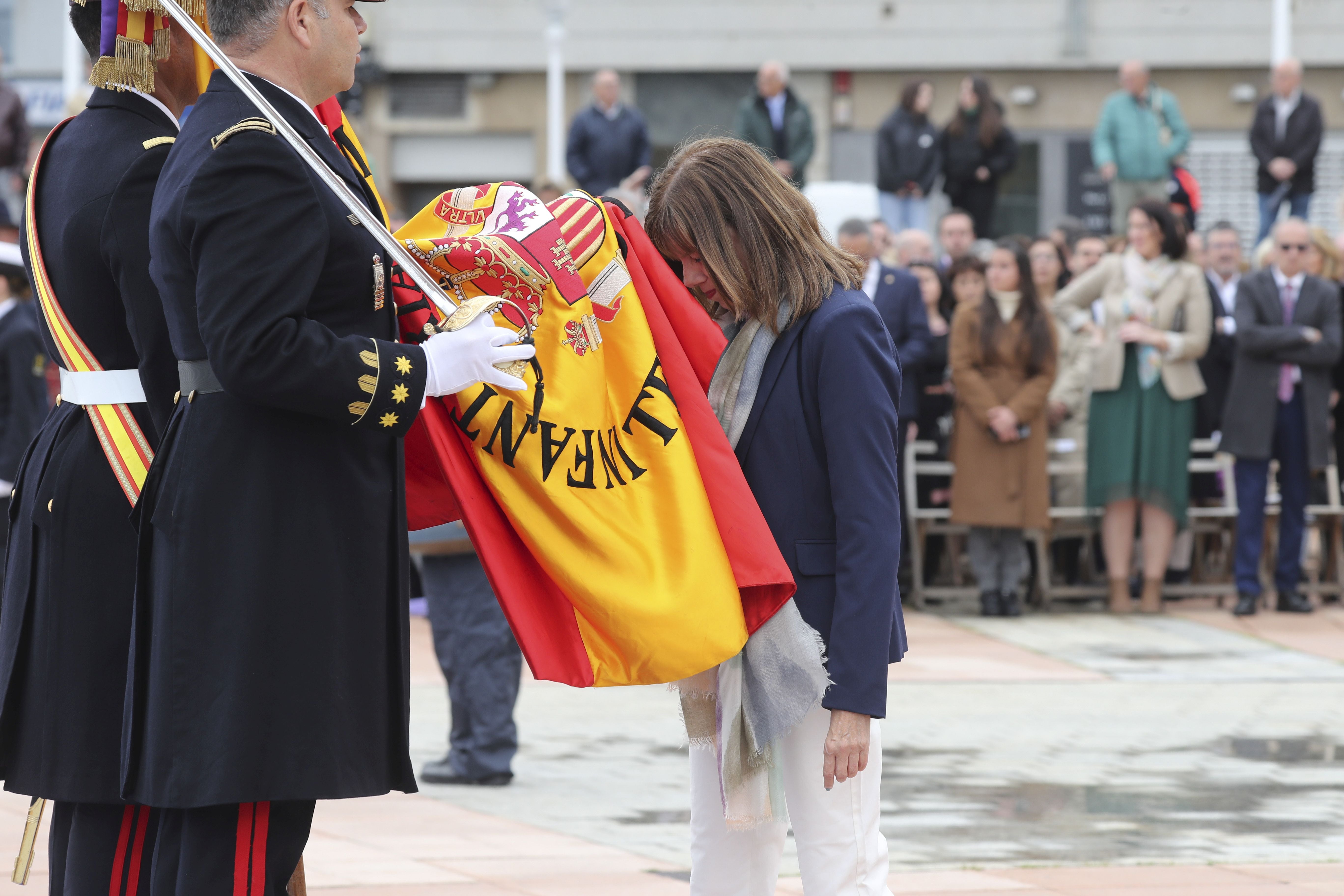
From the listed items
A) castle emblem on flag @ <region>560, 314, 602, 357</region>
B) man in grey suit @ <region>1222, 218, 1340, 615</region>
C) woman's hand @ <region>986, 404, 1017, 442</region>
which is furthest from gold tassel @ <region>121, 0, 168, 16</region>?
man in grey suit @ <region>1222, 218, 1340, 615</region>

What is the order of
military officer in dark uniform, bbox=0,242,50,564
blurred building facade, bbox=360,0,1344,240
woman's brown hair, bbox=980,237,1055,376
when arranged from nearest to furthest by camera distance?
military officer in dark uniform, bbox=0,242,50,564
woman's brown hair, bbox=980,237,1055,376
blurred building facade, bbox=360,0,1344,240

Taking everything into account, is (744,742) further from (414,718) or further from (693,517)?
(414,718)

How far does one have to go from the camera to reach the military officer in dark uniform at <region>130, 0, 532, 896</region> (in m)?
3.04

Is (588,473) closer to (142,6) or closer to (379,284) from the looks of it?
(379,284)

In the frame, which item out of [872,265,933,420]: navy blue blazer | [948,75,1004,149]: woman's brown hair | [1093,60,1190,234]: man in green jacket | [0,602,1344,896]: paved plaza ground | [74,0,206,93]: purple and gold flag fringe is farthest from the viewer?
[1093,60,1190,234]: man in green jacket

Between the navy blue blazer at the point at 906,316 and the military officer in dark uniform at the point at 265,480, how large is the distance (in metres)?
8.18

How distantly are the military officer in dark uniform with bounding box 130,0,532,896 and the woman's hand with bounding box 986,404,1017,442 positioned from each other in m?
8.07

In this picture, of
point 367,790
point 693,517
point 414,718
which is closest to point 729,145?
point 693,517

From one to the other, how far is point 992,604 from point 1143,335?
1.82 metres

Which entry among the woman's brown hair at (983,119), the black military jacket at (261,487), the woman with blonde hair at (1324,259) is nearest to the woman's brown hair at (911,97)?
the woman's brown hair at (983,119)

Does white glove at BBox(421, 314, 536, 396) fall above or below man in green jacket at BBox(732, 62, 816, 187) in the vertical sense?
below

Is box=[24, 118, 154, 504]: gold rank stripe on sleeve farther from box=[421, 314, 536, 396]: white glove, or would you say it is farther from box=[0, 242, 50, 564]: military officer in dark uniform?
box=[0, 242, 50, 564]: military officer in dark uniform

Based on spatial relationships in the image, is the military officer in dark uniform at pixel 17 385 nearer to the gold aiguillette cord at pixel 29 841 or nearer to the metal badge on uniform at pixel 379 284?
the gold aiguillette cord at pixel 29 841

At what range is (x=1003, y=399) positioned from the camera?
1110cm
